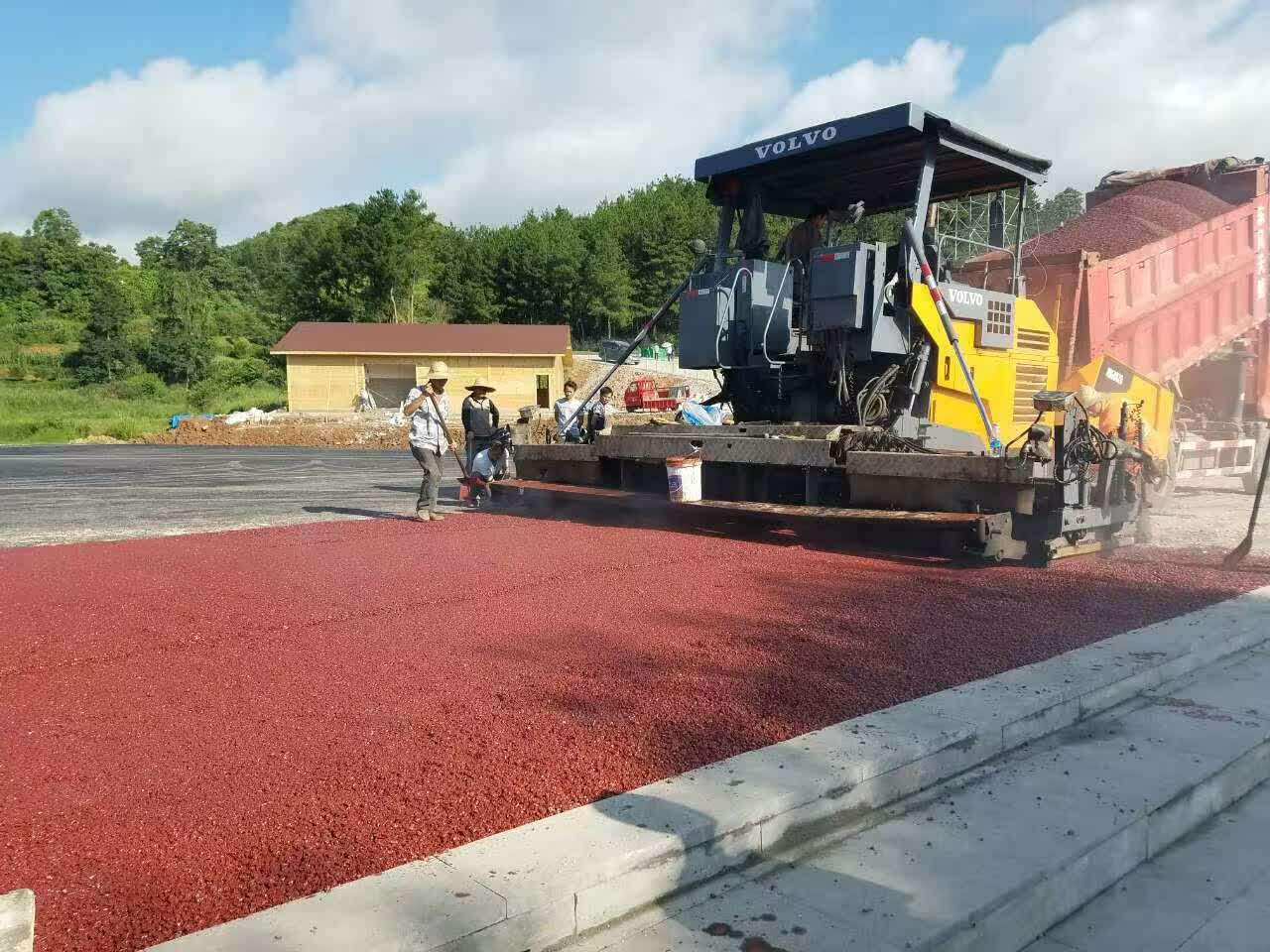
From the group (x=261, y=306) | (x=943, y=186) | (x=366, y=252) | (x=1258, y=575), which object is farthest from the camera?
(x=261, y=306)

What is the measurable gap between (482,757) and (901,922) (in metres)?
1.51

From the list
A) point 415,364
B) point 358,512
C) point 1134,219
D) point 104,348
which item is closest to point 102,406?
point 104,348

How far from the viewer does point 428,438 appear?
1001 cm

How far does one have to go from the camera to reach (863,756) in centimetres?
333

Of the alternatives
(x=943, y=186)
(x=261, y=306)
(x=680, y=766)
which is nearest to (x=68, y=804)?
(x=680, y=766)

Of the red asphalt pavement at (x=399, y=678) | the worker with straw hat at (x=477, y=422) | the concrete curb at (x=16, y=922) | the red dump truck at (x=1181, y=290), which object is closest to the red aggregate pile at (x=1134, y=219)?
the red dump truck at (x=1181, y=290)

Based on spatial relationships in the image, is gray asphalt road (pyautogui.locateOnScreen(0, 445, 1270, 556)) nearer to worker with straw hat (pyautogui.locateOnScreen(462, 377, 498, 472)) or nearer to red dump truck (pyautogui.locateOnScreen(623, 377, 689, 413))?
worker with straw hat (pyautogui.locateOnScreen(462, 377, 498, 472))

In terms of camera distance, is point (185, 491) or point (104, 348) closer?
point (185, 491)

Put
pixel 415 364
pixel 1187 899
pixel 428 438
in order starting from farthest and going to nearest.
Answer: pixel 415 364, pixel 428 438, pixel 1187 899

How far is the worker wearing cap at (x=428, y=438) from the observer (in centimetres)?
992

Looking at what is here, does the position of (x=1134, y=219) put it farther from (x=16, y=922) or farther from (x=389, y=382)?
(x=389, y=382)

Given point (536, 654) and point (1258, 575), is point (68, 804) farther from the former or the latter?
point (1258, 575)

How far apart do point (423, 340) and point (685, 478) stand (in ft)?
113

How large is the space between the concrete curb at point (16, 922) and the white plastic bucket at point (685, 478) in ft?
20.9
